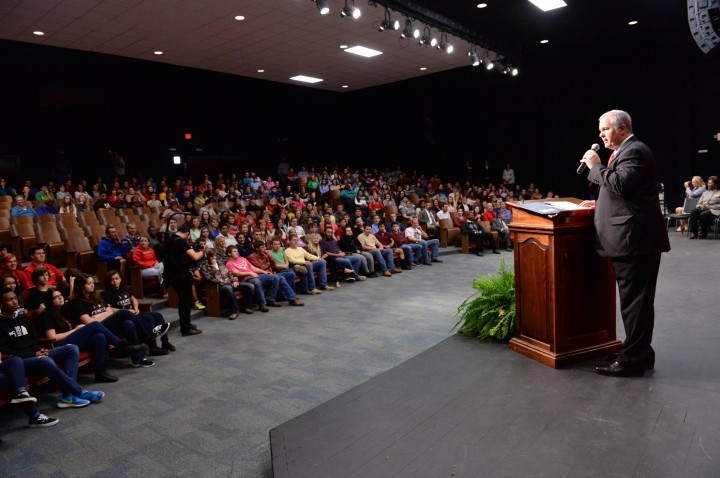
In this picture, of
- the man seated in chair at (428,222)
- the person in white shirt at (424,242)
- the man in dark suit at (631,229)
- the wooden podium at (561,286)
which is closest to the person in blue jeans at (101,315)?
the wooden podium at (561,286)

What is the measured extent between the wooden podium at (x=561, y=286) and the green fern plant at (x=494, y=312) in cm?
24

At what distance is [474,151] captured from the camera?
Result: 568 inches

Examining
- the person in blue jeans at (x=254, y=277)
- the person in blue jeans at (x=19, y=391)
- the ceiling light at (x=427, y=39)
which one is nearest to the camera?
the person in blue jeans at (x=19, y=391)

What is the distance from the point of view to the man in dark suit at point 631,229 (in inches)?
86.7

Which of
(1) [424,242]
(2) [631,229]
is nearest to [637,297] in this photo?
Answer: (2) [631,229]

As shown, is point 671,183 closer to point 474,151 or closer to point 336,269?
point 474,151

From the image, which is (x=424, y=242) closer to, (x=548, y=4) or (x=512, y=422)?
(x=548, y=4)

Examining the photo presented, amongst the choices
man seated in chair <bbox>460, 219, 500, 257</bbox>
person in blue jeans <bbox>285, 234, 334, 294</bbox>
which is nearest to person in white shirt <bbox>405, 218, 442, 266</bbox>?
man seated in chair <bbox>460, 219, 500, 257</bbox>

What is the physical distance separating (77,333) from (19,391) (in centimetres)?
72

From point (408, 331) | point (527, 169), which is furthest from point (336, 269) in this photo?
point (527, 169)

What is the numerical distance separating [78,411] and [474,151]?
13.1 meters

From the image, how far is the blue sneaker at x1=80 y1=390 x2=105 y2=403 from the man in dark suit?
3.11m

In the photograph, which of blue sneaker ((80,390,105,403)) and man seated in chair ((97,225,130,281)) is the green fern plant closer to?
blue sneaker ((80,390,105,403))

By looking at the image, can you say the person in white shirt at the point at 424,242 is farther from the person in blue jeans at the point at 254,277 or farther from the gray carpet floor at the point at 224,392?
the person in blue jeans at the point at 254,277
